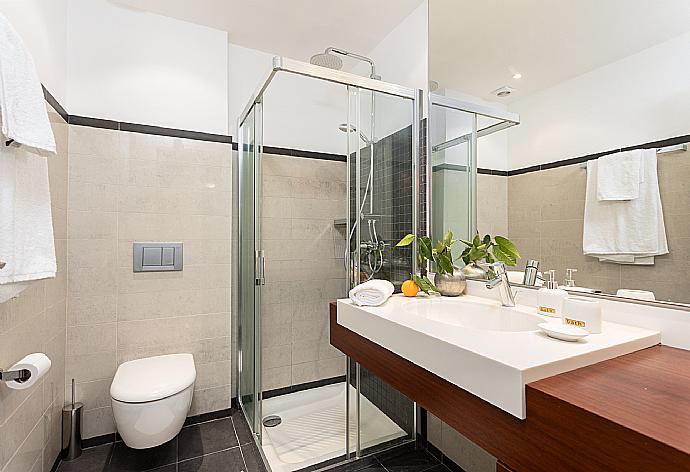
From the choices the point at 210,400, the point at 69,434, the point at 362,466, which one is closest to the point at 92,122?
the point at 69,434

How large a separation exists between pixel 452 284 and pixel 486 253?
21 cm

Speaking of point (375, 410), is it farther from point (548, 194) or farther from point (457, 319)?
point (548, 194)

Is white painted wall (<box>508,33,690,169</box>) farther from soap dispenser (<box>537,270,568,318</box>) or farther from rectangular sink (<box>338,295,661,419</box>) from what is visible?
rectangular sink (<box>338,295,661,419</box>)

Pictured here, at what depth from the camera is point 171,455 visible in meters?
1.91

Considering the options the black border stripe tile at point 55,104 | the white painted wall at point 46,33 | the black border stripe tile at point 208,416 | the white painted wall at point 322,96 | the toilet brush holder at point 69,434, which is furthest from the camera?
the black border stripe tile at point 208,416

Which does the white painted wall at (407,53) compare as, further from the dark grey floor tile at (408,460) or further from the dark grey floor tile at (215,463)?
the dark grey floor tile at (215,463)

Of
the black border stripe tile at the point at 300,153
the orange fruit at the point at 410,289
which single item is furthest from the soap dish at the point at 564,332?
the black border stripe tile at the point at 300,153

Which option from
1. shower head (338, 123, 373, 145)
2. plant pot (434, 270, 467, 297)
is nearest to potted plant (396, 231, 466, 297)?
plant pot (434, 270, 467, 297)

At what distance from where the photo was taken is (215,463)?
1.85m

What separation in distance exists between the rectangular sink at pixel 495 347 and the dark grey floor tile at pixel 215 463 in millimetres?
1003

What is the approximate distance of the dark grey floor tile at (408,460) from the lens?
182 centimetres

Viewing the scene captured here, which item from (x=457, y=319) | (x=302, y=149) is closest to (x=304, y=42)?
(x=302, y=149)

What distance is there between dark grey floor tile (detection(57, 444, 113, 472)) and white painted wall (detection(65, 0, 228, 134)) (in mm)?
1802

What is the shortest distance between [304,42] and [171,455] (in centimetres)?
259
